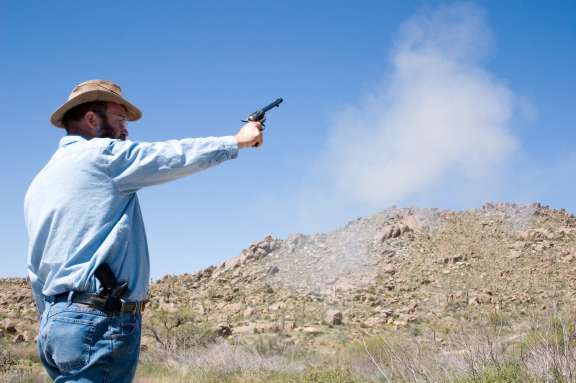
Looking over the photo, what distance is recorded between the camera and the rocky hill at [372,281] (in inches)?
842

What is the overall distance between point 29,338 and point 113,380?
61.0ft

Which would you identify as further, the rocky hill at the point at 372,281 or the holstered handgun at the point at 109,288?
the rocky hill at the point at 372,281

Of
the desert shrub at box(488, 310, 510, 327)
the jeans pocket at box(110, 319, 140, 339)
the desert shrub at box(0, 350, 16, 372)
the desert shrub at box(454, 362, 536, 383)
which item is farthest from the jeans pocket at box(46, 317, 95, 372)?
the desert shrub at box(0, 350, 16, 372)

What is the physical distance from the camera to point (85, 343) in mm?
2662

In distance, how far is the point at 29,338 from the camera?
1922 cm

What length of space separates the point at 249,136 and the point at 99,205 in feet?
2.81

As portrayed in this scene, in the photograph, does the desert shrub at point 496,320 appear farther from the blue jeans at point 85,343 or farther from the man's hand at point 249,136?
the blue jeans at point 85,343

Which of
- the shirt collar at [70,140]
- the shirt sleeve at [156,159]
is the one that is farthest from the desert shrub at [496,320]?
the shirt collar at [70,140]

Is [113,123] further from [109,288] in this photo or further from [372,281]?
[372,281]

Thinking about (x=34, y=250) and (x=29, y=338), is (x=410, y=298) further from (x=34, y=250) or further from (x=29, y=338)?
(x=34, y=250)

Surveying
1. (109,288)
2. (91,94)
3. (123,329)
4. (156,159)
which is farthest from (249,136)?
(123,329)

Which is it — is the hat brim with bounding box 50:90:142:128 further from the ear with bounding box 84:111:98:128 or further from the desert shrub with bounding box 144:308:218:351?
the desert shrub with bounding box 144:308:218:351

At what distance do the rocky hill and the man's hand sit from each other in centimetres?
1472

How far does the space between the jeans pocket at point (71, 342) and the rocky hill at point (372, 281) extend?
15.2 m
